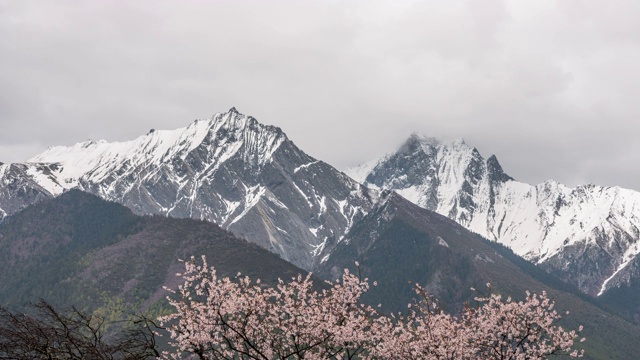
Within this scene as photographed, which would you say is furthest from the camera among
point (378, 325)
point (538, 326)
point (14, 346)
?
point (378, 325)

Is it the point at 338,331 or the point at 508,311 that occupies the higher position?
the point at 508,311

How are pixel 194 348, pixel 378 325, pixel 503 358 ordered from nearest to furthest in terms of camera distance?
pixel 194 348 < pixel 503 358 < pixel 378 325

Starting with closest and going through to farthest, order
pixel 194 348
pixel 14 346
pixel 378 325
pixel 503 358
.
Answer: pixel 14 346 → pixel 194 348 → pixel 503 358 → pixel 378 325

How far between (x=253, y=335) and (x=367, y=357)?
1002cm

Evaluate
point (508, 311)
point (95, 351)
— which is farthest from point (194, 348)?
point (508, 311)

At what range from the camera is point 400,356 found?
47.8m

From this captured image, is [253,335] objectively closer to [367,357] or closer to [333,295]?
[333,295]

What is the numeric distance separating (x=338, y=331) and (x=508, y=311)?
1077cm

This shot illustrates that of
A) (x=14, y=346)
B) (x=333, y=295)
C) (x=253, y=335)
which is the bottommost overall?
(x=14, y=346)

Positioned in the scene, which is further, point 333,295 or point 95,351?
point 333,295

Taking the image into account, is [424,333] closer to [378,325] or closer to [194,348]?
[378,325]

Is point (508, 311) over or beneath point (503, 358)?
over

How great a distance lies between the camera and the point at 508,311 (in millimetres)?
44656

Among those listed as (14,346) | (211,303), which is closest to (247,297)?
(211,303)
